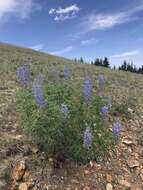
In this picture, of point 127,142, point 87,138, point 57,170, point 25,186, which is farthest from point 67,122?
point 127,142

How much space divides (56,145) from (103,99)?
1.36m

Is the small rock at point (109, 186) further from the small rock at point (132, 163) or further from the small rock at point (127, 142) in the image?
the small rock at point (127, 142)

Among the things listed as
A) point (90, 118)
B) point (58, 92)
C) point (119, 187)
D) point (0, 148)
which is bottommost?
point (119, 187)

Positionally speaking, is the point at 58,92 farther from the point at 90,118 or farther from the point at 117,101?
the point at 117,101

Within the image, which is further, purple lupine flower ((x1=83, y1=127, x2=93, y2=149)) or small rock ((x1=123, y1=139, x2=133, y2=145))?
small rock ((x1=123, y1=139, x2=133, y2=145))

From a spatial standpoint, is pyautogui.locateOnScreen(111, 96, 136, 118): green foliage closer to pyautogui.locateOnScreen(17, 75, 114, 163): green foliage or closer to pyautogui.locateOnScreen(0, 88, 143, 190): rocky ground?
pyautogui.locateOnScreen(0, 88, 143, 190): rocky ground

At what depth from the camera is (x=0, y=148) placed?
21.4 feet

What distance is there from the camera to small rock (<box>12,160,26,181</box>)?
584cm

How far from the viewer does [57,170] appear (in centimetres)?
622

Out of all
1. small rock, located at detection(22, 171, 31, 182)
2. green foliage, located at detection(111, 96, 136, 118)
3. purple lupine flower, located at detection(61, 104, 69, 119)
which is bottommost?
small rock, located at detection(22, 171, 31, 182)

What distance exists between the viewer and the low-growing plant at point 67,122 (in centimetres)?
579

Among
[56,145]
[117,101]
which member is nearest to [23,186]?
[56,145]

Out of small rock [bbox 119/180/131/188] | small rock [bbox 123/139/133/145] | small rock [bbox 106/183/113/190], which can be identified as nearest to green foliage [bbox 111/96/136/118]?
small rock [bbox 123/139/133/145]

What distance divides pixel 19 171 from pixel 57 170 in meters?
0.72
